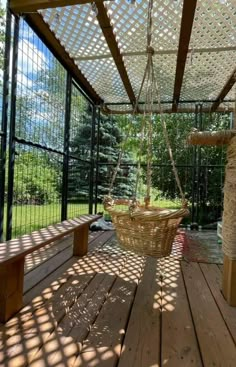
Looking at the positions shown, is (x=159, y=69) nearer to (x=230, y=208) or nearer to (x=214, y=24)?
(x=214, y=24)

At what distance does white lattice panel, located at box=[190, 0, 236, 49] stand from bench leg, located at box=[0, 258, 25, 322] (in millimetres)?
2645

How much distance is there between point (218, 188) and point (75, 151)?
273 cm

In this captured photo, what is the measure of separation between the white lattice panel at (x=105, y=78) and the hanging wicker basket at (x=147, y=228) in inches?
102

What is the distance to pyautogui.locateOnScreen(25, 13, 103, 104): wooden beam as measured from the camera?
2.82 m

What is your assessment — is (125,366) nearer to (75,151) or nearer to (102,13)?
(102,13)

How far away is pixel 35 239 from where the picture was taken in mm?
2135

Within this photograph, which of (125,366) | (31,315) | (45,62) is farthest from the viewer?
(45,62)

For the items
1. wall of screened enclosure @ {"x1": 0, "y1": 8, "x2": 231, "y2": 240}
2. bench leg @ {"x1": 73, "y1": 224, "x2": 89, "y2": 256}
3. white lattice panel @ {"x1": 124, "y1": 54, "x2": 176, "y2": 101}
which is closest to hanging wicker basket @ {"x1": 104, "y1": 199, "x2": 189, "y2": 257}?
wall of screened enclosure @ {"x1": 0, "y1": 8, "x2": 231, "y2": 240}

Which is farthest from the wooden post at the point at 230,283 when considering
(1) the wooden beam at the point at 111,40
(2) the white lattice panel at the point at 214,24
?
(1) the wooden beam at the point at 111,40

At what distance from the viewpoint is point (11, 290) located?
1.79 meters

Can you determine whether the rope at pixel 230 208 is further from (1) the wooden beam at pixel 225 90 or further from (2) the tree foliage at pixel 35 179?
(1) the wooden beam at pixel 225 90

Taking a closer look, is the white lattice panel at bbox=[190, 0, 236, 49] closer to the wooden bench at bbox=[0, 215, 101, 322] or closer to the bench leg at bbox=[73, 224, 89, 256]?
the bench leg at bbox=[73, 224, 89, 256]

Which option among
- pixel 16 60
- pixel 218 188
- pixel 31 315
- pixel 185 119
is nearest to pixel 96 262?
pixel 31 315

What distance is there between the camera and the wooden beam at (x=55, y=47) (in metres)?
2.82
